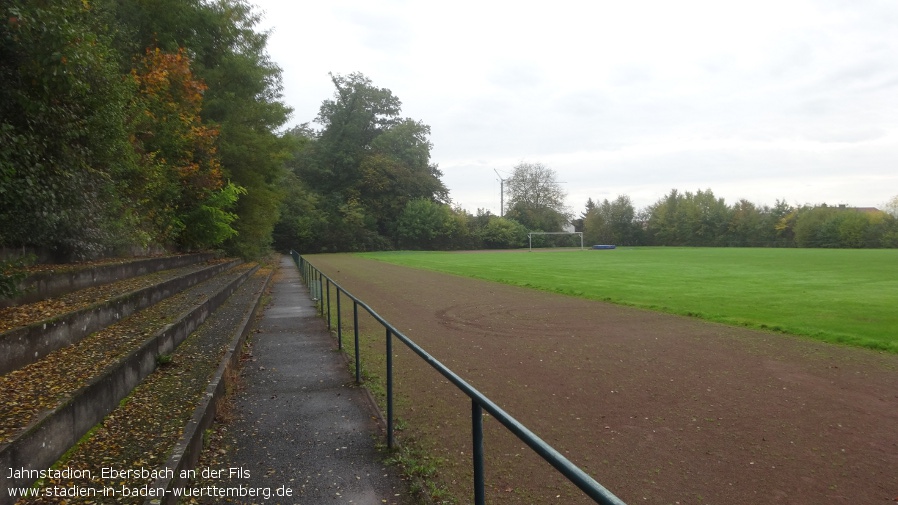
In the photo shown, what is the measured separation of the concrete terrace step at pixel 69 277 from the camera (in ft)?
19.5

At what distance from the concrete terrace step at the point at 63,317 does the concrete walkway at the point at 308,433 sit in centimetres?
163

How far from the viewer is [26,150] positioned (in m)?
5.87

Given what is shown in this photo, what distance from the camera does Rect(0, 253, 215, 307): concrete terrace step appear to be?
19.5ft

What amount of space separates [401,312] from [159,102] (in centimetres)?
886

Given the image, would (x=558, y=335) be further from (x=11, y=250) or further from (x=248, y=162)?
(x=248, y=162)

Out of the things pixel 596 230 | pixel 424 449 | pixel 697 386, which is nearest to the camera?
pixel 424 449

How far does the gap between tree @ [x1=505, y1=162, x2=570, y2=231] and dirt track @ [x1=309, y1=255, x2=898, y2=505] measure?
256 feet

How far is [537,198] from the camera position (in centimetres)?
9062

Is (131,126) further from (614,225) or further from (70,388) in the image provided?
(614,225)

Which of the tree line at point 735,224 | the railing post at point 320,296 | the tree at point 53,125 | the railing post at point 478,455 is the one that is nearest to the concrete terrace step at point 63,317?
the tree at point 53,125

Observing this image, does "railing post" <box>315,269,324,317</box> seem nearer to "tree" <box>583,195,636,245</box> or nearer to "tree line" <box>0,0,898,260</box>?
"tree line" <box>0,0,898,260</box>

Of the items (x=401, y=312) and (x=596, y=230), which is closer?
(x=401, y=312)

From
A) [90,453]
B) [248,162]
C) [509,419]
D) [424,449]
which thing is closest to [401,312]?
[424,449]

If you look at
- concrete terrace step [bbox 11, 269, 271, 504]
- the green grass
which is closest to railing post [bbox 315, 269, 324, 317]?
concrete terrace step [bbox 11, 269, 271, 504]
